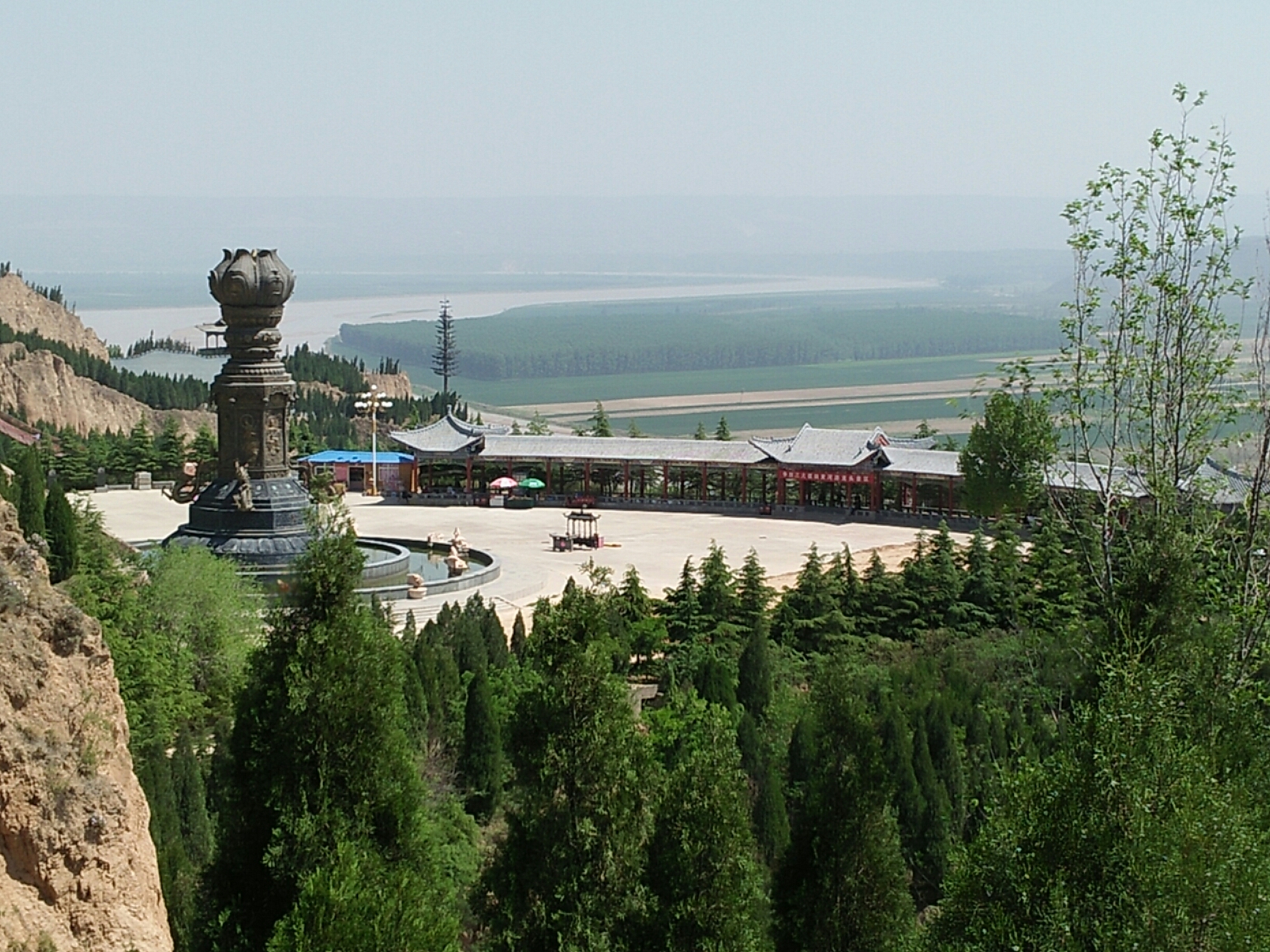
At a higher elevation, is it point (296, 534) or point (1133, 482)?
point (1133, 482)

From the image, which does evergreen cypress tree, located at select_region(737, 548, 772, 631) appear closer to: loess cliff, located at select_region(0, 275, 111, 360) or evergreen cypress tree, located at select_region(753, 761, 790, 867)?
evergreen cypress tree, located at select_region(753, 761, 790, 867)

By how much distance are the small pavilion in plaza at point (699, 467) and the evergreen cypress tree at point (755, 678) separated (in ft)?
75.7

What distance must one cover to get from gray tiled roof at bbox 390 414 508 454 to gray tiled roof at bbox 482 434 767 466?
1.44 ft

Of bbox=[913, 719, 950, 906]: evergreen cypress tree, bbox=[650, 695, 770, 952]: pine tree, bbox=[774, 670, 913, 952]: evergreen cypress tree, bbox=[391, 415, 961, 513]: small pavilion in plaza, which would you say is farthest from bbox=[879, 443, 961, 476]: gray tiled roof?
bbox=[650, 695, 770, 952]: pine tree

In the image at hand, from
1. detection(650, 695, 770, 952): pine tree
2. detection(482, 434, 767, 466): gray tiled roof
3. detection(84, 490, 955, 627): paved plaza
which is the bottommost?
detection(84, 490, 955, 627): paved plaza

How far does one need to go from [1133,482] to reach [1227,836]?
6.67m

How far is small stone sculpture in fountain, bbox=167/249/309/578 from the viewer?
33219 millimetres

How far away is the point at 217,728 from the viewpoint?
1688 cm

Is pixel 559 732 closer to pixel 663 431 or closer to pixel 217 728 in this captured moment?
pixel 217 728

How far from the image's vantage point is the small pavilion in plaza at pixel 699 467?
148ft

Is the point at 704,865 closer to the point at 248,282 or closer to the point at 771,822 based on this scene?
the point at 771,822

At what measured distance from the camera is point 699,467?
155 ft

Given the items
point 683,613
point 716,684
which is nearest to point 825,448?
point 683,613

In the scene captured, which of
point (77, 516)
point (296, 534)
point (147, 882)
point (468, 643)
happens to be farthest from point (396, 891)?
point (296, 534)
